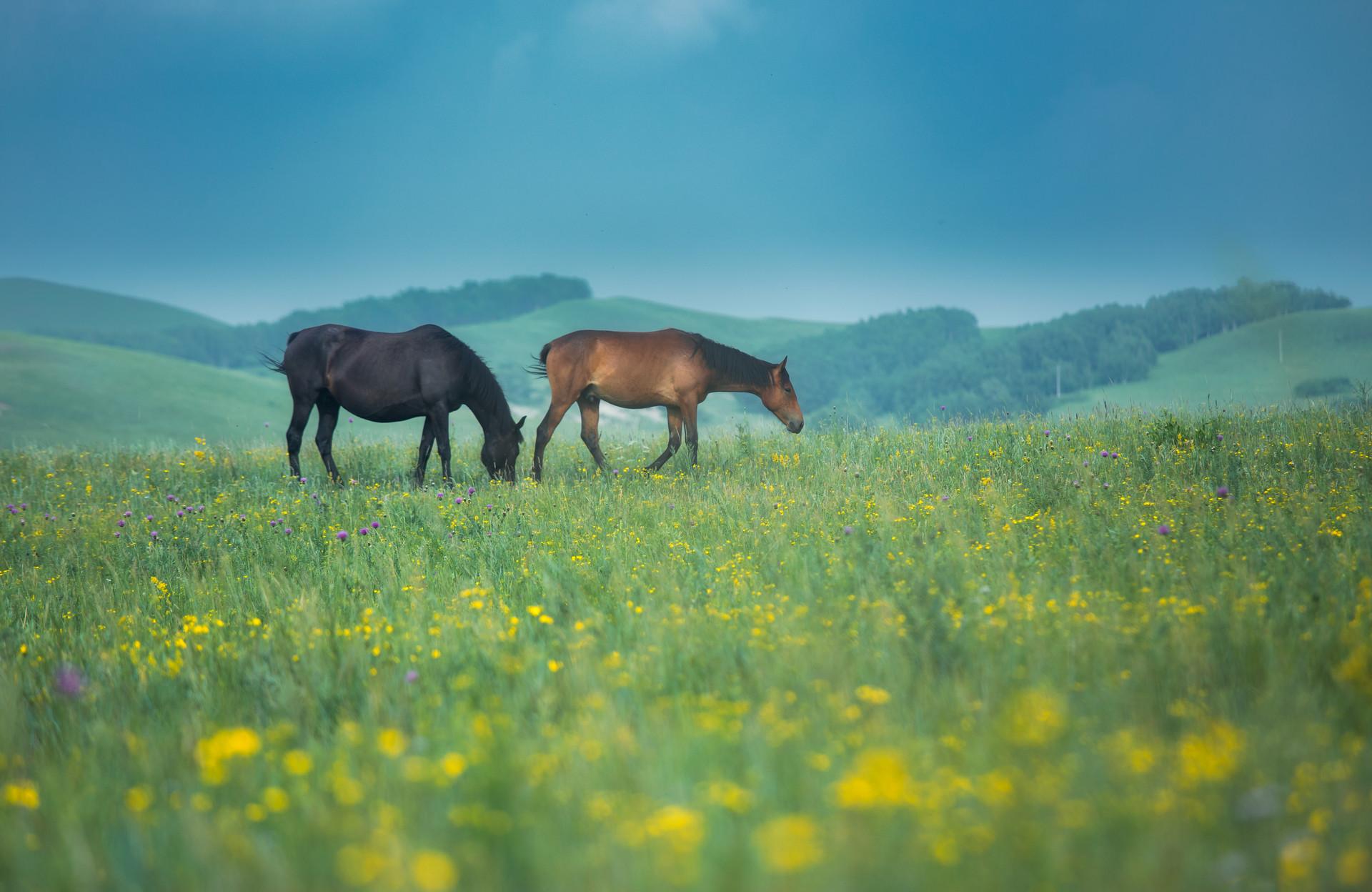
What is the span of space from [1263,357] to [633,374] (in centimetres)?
7083

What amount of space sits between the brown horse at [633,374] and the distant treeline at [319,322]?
79699mm

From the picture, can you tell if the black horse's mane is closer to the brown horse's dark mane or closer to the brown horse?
the brown horse

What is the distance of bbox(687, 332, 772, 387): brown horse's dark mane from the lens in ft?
43.5

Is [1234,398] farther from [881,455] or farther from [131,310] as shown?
[131,310]

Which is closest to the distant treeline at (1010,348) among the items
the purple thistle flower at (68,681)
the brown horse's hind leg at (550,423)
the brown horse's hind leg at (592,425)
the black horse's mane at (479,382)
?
the brown horse's hind leg at (592,425)

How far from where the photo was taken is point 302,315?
13925 centimetres

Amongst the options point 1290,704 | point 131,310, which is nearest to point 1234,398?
point 1290,704

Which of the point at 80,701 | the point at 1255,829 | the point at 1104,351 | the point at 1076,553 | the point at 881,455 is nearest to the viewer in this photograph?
the point at 1255,829

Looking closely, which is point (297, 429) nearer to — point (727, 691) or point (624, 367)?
point (624, 367)

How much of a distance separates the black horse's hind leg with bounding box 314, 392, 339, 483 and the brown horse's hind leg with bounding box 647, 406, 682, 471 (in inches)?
186

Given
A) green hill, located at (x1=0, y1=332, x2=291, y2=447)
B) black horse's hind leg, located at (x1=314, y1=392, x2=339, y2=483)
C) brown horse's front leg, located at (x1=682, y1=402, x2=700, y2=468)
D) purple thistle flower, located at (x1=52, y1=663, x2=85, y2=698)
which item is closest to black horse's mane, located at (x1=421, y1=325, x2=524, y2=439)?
black horse's hind leg, located at (x1=314, y1=392, x2=339, y2=483)

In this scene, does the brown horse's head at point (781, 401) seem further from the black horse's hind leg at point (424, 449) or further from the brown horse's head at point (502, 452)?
the black horse's hind leg at point (424, 449)

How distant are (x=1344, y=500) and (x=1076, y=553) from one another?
2.77 metres

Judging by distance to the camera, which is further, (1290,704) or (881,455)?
(881,455)
